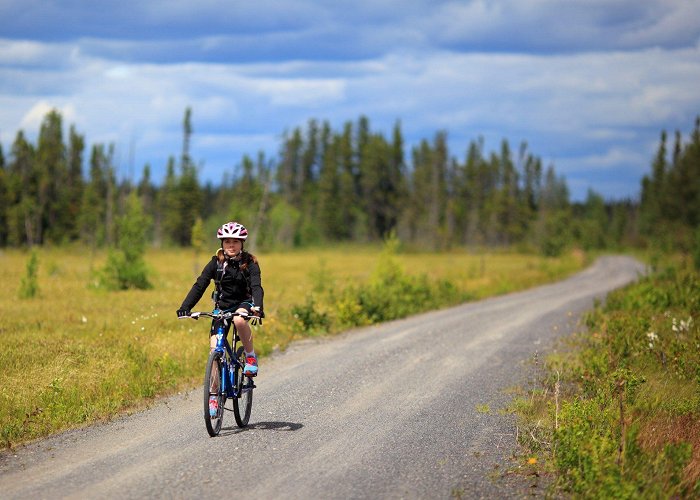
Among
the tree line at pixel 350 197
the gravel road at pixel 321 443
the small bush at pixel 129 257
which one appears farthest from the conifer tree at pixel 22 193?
the gravel road at pixel 321 443

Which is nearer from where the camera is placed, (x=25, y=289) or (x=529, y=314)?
(x=529, y=314)

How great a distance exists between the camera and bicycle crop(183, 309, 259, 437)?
766 centimetres

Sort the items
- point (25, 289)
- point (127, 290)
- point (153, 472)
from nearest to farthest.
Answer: point (153, 472)
point (25, 289)
point (127, 290)

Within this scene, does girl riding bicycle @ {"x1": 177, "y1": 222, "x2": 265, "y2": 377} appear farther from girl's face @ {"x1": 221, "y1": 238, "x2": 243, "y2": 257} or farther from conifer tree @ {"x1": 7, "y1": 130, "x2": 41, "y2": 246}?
conifer tree @ {"x1": 7, "y1": 130, "x2": 41, "y2": 246}

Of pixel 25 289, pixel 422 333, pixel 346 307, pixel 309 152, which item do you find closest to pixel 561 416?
pixel 422 333

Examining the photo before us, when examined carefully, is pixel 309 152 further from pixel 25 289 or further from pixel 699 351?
pixel 699 351

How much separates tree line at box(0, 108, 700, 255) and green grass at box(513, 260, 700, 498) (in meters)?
46.5

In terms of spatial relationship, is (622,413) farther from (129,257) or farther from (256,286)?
(129,257)

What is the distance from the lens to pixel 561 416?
25.4ft

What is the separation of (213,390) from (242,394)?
0.71 metres

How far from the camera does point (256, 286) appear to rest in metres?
7.87

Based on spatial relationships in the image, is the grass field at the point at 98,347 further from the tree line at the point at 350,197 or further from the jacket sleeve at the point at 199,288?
the tree line at the point at 350,197

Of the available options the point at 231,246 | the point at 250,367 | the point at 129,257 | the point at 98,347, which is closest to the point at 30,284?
the point at 129,257

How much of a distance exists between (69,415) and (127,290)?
711 inches
